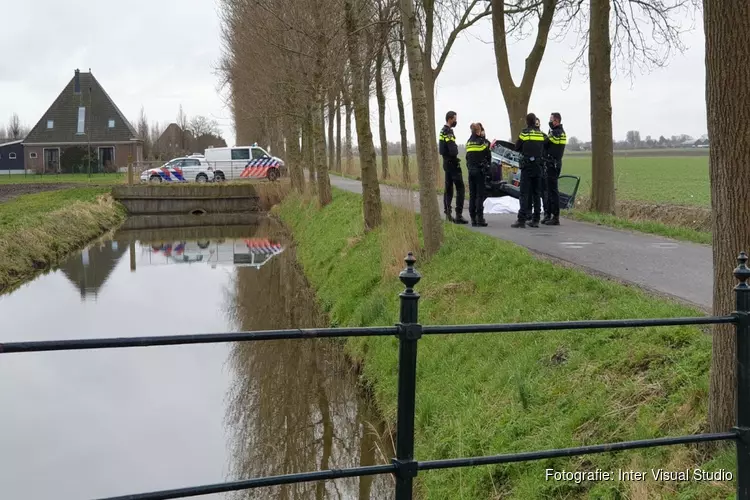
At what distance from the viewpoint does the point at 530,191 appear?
14.5 m

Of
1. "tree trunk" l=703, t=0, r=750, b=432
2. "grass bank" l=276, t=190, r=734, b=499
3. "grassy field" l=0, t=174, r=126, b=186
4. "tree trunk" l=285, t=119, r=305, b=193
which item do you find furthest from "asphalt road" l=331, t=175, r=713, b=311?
"grassy field" l=0, t=174, r=126, b=186

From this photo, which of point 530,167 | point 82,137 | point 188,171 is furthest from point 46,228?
point 82,137

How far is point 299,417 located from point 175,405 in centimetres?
158

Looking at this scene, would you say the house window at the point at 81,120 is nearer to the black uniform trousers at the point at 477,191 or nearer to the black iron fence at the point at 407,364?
the black uniform trousers at the point at 477,191

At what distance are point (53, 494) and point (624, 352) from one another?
4863 mm

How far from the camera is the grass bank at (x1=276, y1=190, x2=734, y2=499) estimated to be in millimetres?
4855

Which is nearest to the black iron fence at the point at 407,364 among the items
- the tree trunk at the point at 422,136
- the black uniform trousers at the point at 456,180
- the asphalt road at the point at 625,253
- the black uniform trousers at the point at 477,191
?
the asphalt road at the point at 625,253

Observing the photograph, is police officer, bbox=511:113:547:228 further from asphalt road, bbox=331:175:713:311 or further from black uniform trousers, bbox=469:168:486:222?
black uniform trousers, bbox=469:168:486:222

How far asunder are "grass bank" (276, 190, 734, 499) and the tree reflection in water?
0.41 metres

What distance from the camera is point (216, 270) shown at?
67.5 feet

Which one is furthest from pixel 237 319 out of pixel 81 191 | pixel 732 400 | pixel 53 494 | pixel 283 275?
pixel 81 191

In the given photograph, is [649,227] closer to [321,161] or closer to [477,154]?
[477,154]

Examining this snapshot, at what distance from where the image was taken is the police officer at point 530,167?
13633 mm

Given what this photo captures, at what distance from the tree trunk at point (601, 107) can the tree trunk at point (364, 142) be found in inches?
179
